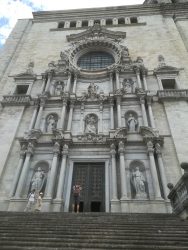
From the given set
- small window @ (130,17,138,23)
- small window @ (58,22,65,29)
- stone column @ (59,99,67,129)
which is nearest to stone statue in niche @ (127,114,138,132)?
stone column @ (59,99,67,129)

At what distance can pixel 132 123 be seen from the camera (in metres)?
15.3

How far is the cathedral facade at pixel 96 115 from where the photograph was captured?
495 inches

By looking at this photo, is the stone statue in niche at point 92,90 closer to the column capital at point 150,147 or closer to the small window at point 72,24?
the column capital at point 150,147

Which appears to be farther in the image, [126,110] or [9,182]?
[126,110]

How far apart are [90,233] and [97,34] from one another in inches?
772

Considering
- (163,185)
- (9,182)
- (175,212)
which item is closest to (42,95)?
(9,182)

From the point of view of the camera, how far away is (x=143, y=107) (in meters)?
15.7

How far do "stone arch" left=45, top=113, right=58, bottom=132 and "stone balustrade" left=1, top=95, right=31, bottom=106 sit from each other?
2.02m

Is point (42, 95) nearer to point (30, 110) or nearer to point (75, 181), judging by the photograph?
point (30, 110)

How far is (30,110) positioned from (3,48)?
365 inches

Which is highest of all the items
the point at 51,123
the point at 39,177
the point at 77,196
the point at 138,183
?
the point at 51,123

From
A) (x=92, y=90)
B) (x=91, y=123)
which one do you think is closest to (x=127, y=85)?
(x=92, y=90)

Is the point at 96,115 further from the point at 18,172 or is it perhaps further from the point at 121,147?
the point at 18,172

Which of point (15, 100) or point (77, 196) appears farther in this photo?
point (15, 100)
